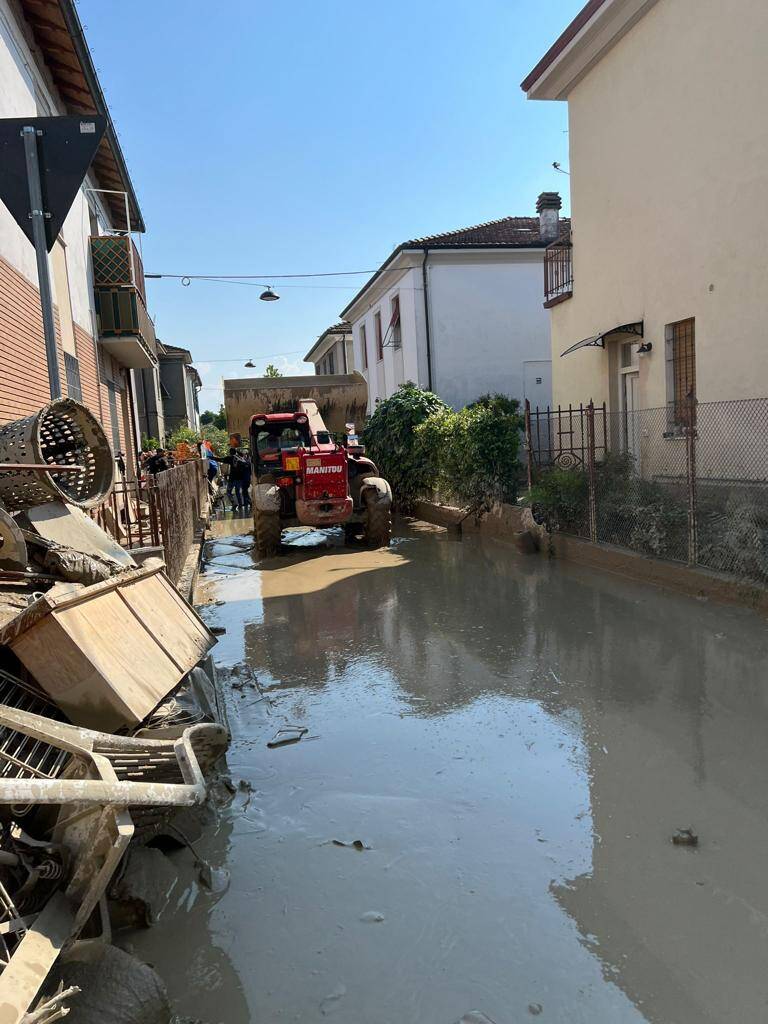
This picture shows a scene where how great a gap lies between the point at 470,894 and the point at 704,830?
116cm

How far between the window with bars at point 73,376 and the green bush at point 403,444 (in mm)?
7159

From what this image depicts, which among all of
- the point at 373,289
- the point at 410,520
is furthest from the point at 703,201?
the point at 373,289

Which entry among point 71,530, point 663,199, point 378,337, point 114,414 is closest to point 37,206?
point 71,530

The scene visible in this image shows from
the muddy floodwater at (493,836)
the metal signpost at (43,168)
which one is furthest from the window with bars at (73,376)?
the metal signpost at (43,168)

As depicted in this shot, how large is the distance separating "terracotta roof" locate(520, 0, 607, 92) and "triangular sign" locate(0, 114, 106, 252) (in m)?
10.0

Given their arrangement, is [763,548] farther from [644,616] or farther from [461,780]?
[461,780]

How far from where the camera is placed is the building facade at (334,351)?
1452 inches

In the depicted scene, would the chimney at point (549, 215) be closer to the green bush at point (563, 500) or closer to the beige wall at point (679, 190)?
the beige wall at point (679, 190)

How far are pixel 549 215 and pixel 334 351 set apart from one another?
2131cm

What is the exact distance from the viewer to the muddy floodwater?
→ 254cm

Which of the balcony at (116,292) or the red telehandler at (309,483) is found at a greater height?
the balcony at (116,292)

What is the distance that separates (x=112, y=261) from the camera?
44.8ft

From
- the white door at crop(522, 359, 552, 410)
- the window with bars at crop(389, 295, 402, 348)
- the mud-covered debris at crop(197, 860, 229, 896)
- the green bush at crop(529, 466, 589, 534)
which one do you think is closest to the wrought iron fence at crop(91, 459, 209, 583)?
the mud-covered debris at crop(197, 860, 229, 896)

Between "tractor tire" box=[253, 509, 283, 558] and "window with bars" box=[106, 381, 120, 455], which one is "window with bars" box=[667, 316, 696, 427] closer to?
"tractor tire" box=[253, 509, 283, 558]
